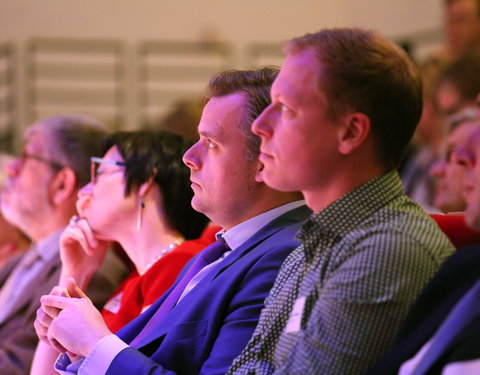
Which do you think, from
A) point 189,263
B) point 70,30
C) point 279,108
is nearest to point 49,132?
point 189,263

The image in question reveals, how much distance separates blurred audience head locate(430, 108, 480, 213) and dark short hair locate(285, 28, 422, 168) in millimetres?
1176

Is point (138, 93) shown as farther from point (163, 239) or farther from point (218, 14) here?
point (163, 239)

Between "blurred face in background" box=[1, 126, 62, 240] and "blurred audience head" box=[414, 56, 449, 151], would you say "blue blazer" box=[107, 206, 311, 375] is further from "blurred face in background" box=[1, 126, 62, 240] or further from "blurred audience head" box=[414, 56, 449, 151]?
"blurred audience head" box=[414, 56, 449, 151]

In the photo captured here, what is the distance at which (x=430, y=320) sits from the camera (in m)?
1.27

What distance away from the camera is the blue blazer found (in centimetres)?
167

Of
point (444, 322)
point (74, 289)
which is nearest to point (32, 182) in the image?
point (74, 289)

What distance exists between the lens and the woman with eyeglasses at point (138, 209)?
7.72 ft

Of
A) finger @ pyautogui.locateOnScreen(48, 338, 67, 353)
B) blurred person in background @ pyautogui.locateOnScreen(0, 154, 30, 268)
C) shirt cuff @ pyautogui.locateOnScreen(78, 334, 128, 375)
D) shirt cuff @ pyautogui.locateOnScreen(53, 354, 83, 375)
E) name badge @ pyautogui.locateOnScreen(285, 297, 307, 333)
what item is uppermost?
name badge @ pyautogui.locateOnScreen(285, 297, 307, 333)

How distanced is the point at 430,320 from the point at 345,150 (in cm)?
31

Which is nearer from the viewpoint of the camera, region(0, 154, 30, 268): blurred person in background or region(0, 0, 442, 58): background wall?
region(0, 154, 30, 268): blurred person in background

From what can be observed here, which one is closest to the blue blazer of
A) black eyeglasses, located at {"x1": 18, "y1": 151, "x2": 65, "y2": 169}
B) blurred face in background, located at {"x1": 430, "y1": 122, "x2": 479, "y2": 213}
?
blurred face in background, located at {"x1": 430, "y1": 122, "x2": 479, "y2": 213}

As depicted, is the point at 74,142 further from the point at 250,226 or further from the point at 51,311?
the point at 250,226

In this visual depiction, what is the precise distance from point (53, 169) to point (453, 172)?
1419mm

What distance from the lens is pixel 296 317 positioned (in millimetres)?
1406
